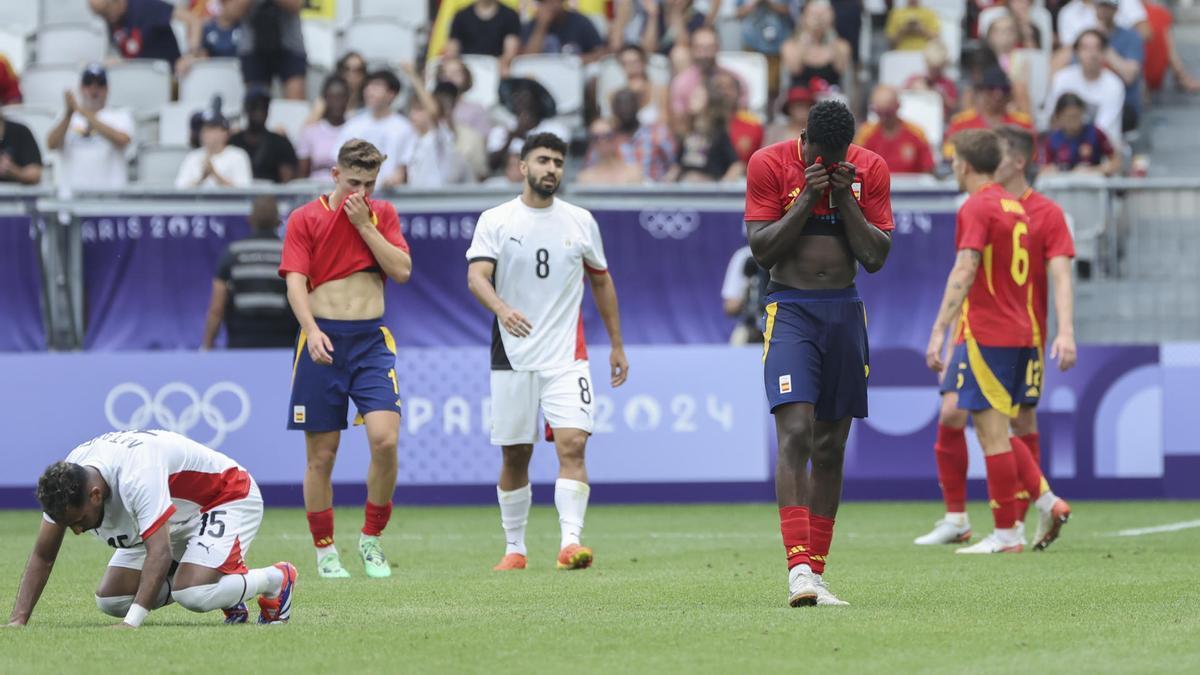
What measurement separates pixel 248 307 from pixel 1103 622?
9667 mm

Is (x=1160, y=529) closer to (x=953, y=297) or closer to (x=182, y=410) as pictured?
(x=953, y=297)

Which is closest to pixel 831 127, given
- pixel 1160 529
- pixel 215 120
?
pixel 1160 529

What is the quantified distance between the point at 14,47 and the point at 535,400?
13.2m

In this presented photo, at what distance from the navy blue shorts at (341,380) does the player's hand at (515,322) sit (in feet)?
2.16

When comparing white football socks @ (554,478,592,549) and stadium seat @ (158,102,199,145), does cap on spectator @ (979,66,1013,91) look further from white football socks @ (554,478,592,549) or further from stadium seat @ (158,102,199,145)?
white football socks @ (554,478,592,549)

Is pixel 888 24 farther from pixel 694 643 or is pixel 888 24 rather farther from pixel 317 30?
pixel 694 643

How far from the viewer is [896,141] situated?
1806cm

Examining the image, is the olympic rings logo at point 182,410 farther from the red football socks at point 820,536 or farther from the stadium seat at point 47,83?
the red football socks at point 820,536

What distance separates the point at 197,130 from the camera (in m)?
18.6

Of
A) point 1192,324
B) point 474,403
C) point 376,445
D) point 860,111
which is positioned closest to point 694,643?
point 376,445

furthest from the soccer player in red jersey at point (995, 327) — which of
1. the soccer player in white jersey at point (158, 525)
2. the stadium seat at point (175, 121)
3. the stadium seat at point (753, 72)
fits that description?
the stadium seat at point (175, 121)

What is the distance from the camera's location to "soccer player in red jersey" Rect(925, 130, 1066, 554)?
1145 cm

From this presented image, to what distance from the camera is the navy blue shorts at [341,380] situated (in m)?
10.5

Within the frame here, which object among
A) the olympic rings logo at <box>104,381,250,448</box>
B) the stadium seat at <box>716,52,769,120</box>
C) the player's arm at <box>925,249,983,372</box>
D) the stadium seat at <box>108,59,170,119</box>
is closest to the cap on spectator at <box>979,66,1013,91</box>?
the stadium seat at <box>716,52,769,120</box>
